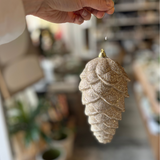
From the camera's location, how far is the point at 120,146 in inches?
97.0

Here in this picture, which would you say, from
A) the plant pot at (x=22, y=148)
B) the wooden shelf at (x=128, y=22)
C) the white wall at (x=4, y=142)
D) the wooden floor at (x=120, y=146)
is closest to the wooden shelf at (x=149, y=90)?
the wooden floor at (x=120, y=146)

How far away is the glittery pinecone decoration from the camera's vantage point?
0.51 meters

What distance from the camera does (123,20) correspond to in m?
5.51

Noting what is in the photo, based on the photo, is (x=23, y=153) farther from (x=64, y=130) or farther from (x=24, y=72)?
(x=24, y=72)

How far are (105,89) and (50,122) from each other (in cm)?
202

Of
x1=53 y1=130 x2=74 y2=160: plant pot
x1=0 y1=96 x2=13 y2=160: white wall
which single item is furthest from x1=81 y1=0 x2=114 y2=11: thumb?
x1=53 y1=130 x2=74 y2=160: plant pot

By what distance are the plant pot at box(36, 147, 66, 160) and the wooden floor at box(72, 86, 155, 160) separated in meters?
0.46

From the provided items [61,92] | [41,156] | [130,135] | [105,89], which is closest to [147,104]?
[130,135]

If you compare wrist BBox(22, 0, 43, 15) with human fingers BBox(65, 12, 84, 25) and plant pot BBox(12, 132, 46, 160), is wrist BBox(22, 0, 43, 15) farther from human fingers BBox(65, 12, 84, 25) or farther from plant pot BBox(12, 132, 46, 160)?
plant pot BBox(12, 132, 46, 160)

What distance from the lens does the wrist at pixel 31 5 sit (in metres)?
0.55

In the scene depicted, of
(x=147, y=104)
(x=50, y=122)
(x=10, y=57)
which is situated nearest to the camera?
(x=10, y=57)

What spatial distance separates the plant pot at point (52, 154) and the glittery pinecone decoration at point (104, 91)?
4.80 ft

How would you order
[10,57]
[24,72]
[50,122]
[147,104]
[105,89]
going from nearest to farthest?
[105,89] < [10,57] < [24,72] < [50,122] < [147,104]

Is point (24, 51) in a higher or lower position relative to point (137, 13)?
higher
